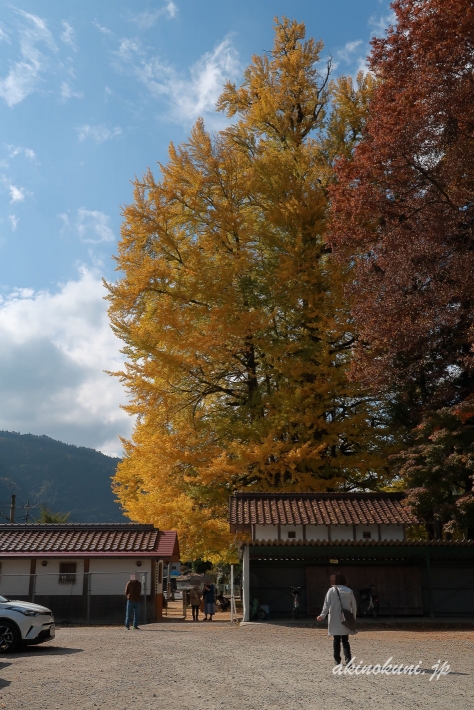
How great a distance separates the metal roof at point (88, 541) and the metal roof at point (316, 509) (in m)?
2.72

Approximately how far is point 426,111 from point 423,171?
165cm

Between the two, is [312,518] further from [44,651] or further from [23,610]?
[23,610]

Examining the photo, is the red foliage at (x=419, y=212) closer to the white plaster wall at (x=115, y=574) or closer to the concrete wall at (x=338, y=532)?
the concrete wall at (x=338, y=532)

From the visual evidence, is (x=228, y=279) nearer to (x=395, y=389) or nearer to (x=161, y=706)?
(x=395, y=389)

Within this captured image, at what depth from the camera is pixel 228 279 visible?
69.0 ft

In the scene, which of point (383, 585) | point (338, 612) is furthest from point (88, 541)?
point (338, 612)

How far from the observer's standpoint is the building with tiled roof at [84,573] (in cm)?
1980

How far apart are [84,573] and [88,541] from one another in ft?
5.62

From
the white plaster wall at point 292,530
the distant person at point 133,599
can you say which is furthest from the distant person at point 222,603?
the distant person at point 133,599

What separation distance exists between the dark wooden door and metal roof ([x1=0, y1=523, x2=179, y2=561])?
443 cm

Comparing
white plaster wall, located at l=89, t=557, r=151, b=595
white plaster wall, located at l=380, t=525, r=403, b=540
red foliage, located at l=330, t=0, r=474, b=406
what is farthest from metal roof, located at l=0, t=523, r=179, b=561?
red foliage, located at l=330, t=0, r=474, b=406

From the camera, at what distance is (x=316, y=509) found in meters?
19.5

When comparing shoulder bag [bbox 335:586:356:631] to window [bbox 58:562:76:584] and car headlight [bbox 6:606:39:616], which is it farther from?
window [bbox 58:562:76:584]

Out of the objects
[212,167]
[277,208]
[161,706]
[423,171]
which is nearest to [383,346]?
[423,171]
